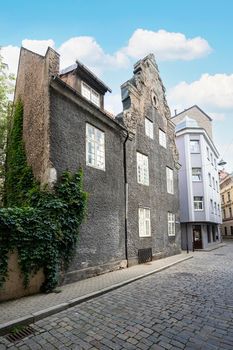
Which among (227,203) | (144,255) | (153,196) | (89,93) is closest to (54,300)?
(144,255)

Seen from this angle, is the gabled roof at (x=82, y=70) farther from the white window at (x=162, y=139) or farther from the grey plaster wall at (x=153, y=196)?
the white window at (x=162, y=139)

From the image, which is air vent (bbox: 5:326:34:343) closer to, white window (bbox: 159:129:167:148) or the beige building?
white window (bbox: 159:129:167:148)

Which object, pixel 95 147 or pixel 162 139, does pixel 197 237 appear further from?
pixel 95 147

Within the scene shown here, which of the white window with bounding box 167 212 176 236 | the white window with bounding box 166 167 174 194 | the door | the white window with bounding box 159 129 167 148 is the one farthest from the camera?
the door

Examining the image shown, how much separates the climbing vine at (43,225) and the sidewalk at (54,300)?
1.92ft

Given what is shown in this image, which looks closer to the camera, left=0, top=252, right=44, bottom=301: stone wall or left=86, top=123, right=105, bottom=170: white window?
left=0, top=252, right=44, bottom=301: stone wall

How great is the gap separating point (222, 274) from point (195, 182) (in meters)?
15.5

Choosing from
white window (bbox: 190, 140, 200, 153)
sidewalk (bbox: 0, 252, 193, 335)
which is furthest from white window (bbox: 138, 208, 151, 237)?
white window (bbox: 190, 140, 200, 153)

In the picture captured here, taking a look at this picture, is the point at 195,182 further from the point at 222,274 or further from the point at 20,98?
the point at 20,98

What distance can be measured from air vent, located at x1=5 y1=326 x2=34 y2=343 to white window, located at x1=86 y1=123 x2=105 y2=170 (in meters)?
6.58

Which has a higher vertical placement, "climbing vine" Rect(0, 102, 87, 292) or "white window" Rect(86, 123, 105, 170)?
"white window" Rect(86, 123, 105, 170)

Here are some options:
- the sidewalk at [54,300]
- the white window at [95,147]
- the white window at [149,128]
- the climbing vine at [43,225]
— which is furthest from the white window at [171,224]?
the climbing vine at [43,225]

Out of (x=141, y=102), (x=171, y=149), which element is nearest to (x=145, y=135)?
(x=141, y=102)

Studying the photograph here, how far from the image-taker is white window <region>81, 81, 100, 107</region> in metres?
11.8
